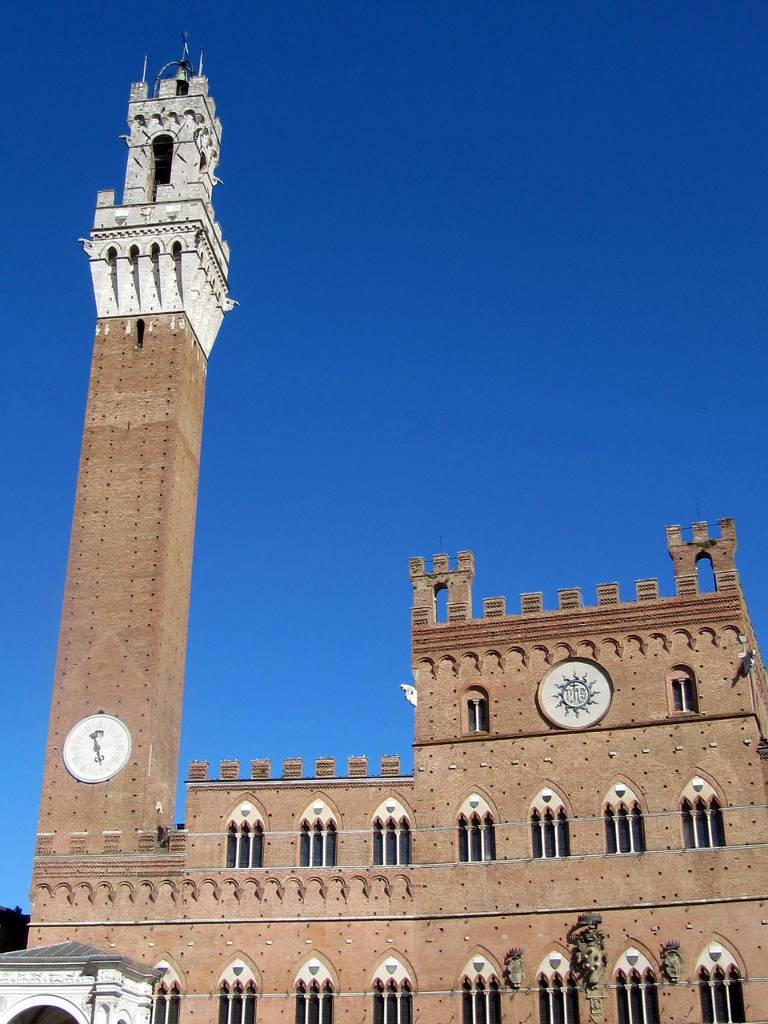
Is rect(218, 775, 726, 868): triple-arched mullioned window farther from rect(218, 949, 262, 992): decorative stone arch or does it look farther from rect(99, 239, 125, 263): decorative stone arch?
rect(99, 239, 125, 263): decorative stone arch

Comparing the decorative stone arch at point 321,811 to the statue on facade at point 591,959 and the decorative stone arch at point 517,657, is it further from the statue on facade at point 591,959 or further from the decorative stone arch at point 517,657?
the statue on facade at point 591,959

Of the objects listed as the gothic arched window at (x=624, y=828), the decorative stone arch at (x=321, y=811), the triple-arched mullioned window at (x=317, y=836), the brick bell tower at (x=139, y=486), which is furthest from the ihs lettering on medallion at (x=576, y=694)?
the brick bell tower at (x=139, y=486)

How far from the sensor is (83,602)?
40.0 meters

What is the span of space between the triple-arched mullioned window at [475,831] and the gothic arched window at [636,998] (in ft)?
15.8

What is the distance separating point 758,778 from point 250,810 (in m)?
14.3

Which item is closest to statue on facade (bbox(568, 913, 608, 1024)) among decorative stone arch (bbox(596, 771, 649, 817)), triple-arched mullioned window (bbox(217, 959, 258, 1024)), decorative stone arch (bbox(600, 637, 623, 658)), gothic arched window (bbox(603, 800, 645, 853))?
gothic arched window (bbox(603, 800, 645, 853))

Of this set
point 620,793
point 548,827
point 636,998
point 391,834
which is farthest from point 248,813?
point 636,998

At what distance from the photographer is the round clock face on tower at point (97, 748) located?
Answer: 3762cm

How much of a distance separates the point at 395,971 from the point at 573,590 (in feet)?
39.4

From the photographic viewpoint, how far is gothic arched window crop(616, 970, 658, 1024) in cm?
3228

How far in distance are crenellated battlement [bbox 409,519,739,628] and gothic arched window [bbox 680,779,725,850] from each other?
5.77m

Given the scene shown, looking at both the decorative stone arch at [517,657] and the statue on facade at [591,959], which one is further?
the decorative stone arch at [517,657]

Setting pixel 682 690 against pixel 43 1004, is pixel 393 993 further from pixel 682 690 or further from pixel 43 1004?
pixel 682 690

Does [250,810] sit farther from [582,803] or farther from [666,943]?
[666,943]
